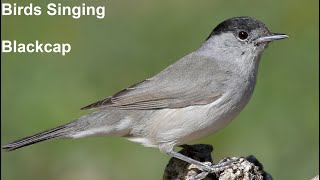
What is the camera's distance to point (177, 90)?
28.4 feet

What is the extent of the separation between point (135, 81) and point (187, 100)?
4473mm

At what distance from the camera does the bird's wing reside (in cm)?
855

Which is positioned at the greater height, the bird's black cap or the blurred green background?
the bird's black cap

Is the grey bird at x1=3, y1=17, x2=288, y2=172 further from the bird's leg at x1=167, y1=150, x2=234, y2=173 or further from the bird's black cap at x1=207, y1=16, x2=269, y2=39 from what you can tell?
the bird's leg at x1=167, y1=150, x2=234, y2=173

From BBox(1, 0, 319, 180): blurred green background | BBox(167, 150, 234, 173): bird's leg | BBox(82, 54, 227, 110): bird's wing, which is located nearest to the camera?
BBox(167, 150, 234, 173): bird's leg

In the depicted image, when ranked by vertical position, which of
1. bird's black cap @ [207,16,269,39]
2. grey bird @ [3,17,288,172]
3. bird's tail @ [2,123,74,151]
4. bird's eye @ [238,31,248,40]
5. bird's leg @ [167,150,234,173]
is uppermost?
bird's black cap @ [207,16,269,39]

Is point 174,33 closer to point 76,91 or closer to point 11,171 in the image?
point 76,91

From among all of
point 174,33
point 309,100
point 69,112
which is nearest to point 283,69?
point 309,100

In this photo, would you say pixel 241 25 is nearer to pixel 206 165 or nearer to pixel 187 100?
pixel 187 100

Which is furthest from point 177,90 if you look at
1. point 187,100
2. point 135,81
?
point 135,81

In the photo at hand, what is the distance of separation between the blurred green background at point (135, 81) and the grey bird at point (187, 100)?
7.28 ft

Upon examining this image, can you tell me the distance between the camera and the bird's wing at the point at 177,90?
8.55m

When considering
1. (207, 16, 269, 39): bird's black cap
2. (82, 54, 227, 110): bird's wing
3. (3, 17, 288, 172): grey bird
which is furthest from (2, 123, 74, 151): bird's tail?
(207, 16, 269, 39): bird's black cap

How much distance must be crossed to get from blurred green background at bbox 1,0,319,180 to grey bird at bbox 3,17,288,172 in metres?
2.22
